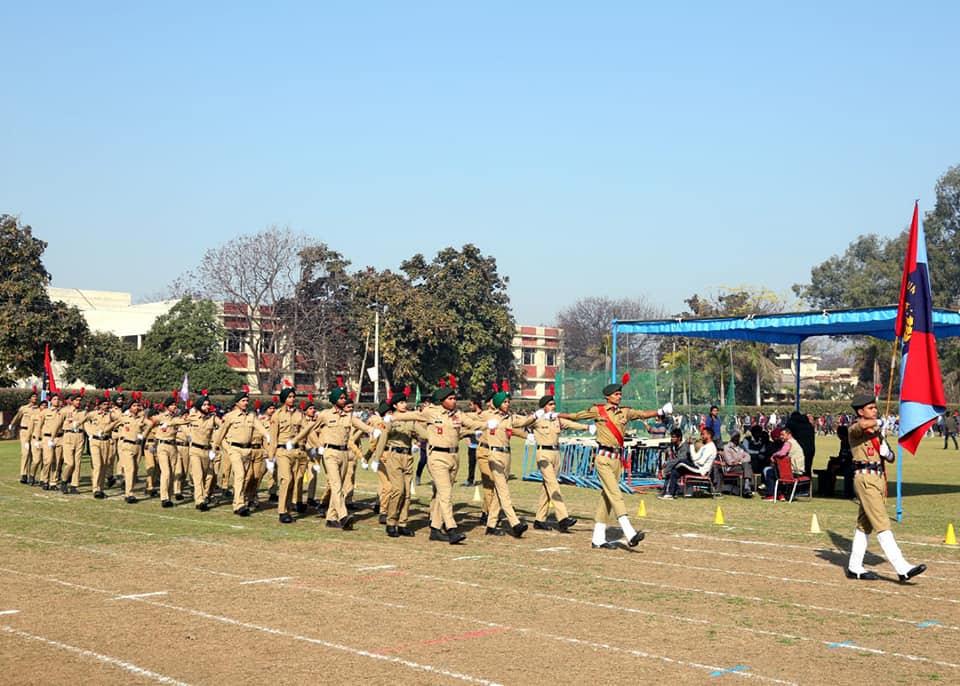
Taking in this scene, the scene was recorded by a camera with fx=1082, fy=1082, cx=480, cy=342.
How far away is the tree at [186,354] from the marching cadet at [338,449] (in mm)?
43613

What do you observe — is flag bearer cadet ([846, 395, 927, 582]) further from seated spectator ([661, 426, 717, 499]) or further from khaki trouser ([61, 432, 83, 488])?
khaki trouser ([61, 432, 83, 488])

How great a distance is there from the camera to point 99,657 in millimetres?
8219

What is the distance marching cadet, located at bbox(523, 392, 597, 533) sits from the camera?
52.1 ft

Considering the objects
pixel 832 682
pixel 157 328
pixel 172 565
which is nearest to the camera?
pixel 832 682

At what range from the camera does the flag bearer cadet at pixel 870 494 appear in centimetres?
1183

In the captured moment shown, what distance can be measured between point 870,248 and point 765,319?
81387mm

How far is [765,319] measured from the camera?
23719 mm

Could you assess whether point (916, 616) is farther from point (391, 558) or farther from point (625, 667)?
point (391, 558)

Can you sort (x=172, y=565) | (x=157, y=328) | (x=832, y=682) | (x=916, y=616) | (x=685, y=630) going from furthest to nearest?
(x=157, y=328) → (x=172, y=565) → (x=916, y=616) → (x=685, y=630) → (x=832, y=682)

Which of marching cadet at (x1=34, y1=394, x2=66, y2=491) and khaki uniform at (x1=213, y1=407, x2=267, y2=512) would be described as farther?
marching cadet at (x1=34, y1=394, x2=66, y2=491)

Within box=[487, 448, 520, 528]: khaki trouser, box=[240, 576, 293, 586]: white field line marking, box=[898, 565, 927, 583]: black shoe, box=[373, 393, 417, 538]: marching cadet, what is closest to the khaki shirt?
box=[487, 448, 520, 528]: khaki trouser

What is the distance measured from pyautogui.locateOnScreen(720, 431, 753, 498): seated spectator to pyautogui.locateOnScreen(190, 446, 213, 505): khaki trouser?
10.5 m

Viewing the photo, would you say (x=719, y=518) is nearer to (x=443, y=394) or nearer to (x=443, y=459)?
(x=443, y=459)

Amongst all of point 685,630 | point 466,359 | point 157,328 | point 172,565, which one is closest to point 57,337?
point 157,328
